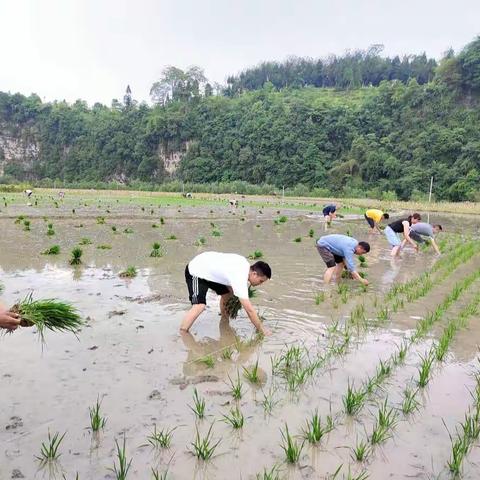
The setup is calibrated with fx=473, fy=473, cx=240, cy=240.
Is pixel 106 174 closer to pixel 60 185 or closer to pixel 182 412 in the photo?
pixel 60 185

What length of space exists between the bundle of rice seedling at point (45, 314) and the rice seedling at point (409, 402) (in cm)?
302

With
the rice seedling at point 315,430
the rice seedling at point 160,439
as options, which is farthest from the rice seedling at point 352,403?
the rice seedling at point 160,439

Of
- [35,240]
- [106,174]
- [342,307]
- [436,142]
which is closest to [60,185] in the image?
[106,174]

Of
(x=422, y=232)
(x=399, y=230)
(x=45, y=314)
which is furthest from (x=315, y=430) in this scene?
(x=422, y=232)

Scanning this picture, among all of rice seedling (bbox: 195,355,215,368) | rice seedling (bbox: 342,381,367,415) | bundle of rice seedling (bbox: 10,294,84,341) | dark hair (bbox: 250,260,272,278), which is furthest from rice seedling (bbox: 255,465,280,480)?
dark hair (bbox: 250,260,272,278)

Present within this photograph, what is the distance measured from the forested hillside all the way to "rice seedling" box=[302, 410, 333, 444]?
49.9 metres

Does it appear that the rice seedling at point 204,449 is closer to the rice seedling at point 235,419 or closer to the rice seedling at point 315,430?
the rice seedling at point 235,419

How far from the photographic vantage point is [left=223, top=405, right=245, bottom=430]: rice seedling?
361cm

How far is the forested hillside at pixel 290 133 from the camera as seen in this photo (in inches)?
2379

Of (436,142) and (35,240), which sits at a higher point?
(436,142)

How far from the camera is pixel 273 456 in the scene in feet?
10.8

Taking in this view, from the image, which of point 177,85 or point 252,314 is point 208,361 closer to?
point 252,314

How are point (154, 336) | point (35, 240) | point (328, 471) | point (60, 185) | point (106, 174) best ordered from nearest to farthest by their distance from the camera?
point (328, 471) → point (154, 336) → point (35, 240) → point (60, 185) → point (106, 174)

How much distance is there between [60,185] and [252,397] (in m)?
70.1
